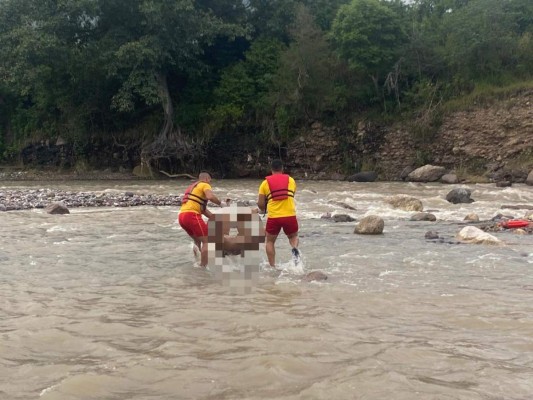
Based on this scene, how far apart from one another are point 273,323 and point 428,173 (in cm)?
2445

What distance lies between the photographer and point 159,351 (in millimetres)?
5477

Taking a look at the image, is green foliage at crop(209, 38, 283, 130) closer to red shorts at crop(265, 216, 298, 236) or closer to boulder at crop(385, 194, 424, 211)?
boulder at crop(385, 194, 424, 211)

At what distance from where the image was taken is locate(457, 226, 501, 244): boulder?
1134 cm

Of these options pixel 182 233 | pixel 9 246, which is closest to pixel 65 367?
pixel 9 246

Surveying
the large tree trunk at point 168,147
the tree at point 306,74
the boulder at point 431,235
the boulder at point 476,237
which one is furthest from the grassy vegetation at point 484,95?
the boulder at point 476,237

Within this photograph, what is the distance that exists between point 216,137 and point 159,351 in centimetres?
3262

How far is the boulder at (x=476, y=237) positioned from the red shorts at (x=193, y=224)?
5.34m

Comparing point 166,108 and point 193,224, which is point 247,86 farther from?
point 193,224

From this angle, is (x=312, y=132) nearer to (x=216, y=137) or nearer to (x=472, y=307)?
(x=216, y=137)

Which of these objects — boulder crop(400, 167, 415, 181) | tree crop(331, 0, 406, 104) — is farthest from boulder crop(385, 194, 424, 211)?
tree crop(331, 0, 406, 104)

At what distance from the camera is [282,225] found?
980 cm

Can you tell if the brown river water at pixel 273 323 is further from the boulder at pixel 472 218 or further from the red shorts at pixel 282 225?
the boulder at pixel 472 218

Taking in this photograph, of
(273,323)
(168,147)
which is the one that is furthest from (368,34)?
(273,323)

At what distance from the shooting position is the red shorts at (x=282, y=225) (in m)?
9.75
